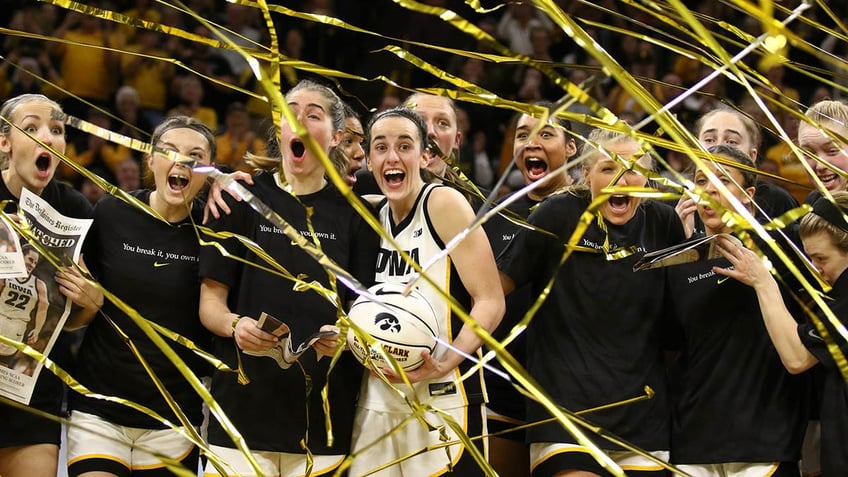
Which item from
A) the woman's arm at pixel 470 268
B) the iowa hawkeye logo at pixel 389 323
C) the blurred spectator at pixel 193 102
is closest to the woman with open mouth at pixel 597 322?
the woman's arm at pixel 470 268

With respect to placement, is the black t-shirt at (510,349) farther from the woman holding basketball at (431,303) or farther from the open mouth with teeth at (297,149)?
the open mouth with teeth at (297,149)

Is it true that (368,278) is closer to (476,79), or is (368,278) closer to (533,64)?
(533,64)

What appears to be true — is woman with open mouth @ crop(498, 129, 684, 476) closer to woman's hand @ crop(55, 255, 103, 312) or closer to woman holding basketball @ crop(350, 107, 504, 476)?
woman holding basketball @ crop(350, 107, 504, 476)

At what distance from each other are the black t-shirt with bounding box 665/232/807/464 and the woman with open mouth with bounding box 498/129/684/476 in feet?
0.29

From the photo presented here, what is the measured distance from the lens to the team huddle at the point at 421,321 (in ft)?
9.50

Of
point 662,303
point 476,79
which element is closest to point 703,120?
point 662,303

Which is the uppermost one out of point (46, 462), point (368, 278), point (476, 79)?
point (476, 79)

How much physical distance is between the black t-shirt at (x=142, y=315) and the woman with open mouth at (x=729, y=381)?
1535 mm

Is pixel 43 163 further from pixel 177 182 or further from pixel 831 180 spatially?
pixel 831 180

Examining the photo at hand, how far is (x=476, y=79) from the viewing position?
787cm

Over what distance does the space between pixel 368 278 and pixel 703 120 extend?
5.00 ft

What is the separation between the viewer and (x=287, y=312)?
301 cm

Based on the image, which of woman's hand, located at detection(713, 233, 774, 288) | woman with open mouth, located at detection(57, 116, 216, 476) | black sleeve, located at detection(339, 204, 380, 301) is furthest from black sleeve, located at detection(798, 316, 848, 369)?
woman with open mouth, located at detection(57, 116, 216, 476)

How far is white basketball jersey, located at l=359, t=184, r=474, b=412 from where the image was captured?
9.55ft
